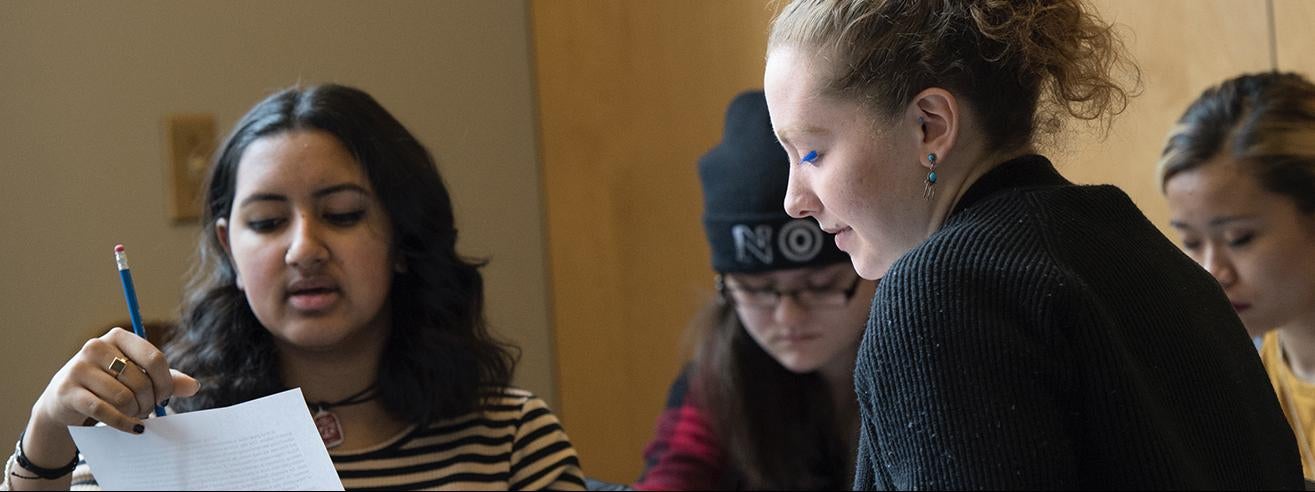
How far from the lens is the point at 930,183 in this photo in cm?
87

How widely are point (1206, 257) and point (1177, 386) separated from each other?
885mm

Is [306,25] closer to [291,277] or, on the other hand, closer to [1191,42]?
[291,277]

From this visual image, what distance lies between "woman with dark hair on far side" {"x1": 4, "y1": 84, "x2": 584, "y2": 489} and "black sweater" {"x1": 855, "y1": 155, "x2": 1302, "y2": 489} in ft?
Answer: 2.42

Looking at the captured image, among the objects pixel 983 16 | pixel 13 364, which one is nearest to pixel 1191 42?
pixel 983 16

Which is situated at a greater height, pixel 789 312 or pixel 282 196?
pixel 282 196

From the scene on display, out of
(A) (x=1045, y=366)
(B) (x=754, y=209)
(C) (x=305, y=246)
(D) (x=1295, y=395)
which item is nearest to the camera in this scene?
(A) (x=1045, y=366)

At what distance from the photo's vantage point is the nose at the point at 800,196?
2.99 ft

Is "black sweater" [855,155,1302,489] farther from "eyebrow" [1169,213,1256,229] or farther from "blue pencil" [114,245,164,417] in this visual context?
"eyebrow" [1169,213,1256,229]

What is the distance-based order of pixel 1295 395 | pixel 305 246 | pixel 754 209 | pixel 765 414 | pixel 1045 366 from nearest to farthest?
pixel 1045 366 < pixel 305 246 < pixel 1295 395 < pixel 754 209 < pixel 765 414

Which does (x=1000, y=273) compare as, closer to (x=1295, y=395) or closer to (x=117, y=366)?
(x=117, y=366)

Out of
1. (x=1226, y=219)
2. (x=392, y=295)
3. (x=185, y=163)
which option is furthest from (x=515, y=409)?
(x=1226, y=219)

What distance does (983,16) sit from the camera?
33.4 inches

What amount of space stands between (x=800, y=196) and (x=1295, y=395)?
96 centimetres

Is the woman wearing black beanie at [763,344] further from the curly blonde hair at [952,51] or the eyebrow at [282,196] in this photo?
the curly blonde hair at [952,51]
